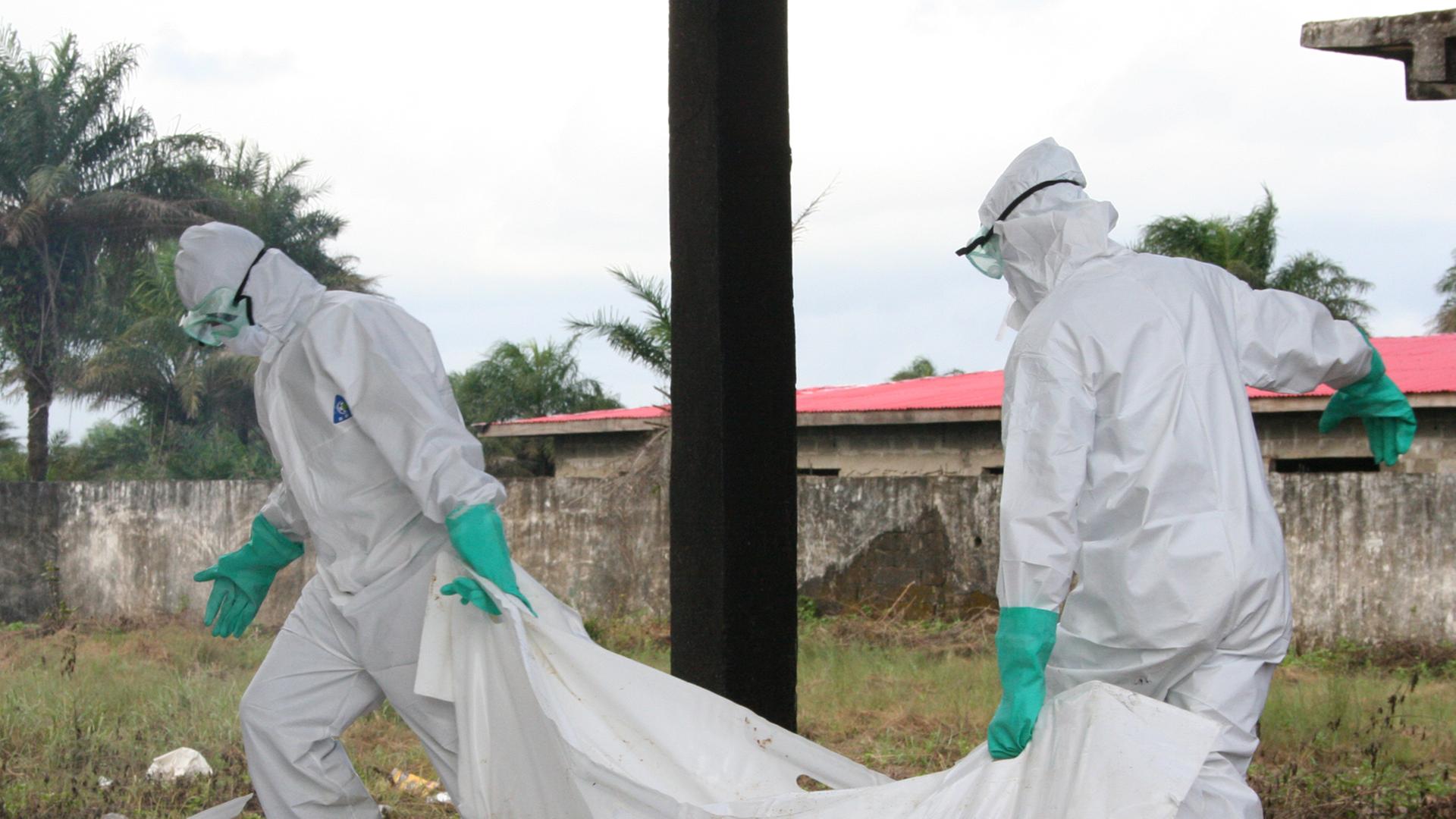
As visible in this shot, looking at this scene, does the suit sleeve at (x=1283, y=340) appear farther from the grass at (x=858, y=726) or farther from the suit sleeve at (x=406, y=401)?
the grass at (x=858, y=726)

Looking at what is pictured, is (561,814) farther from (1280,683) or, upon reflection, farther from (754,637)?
(1280,683)

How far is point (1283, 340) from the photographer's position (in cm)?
296

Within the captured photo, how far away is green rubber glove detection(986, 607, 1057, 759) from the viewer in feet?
8.21

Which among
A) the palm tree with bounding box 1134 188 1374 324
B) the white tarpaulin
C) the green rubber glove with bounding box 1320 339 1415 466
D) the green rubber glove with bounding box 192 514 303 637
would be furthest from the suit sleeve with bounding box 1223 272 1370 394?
the palm tree with bounding box 1134 188 1374 324

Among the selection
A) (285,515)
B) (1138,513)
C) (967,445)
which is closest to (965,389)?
(967,445)

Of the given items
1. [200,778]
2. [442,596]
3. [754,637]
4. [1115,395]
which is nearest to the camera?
[1115,395]

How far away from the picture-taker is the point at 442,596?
336 centimetres

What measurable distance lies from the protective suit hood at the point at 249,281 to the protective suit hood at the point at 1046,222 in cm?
196

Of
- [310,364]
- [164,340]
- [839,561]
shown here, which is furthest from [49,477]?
[310,364]

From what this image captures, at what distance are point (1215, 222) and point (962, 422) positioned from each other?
43.7 feet

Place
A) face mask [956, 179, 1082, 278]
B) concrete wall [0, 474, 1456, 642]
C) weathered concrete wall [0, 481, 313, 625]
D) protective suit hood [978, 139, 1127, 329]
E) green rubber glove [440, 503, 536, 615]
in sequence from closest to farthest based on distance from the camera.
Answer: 1. protective suit hood [978, 139, 1127, 329]
2. face mask [956, 179, 1082, 278]
3. green rubber glove [440, 503, 536, 615]
4. concrete wall [0, 474, 1456, 642]
5. weathered concrete wall [0, 481, 313, 625]

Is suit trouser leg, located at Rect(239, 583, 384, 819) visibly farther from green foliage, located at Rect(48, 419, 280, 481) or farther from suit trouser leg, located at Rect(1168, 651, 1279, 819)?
green foliage, located at Rect(48, 419, 280, 481)

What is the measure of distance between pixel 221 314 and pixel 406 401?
2.34 ft

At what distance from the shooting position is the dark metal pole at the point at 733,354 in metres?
3.69
